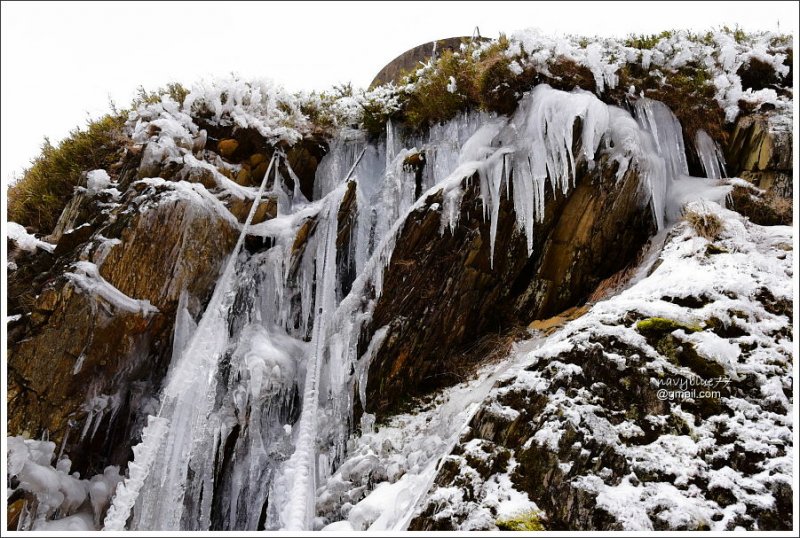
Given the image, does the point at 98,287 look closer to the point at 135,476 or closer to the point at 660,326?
the point at 135,476

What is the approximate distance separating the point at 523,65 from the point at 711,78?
2.62 meters

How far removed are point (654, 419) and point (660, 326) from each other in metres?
0.86

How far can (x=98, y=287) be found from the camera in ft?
19.3

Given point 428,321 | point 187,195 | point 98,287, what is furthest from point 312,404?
point 187,195

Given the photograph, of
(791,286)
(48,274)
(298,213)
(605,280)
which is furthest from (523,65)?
(48,274)

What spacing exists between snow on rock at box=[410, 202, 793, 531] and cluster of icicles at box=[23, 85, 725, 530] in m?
1.79

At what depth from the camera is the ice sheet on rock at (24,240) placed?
241 inches

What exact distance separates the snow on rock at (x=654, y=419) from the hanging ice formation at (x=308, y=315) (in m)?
1.84

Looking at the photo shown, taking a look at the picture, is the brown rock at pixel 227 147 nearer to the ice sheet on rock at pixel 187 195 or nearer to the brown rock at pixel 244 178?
the brown rock at pixel 244 178

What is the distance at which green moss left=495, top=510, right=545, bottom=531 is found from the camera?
330 cm

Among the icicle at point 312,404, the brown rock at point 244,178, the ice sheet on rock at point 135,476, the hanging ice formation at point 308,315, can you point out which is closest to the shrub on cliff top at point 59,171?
the brown rock at point 244,178

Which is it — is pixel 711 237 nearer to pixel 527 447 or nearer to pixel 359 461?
pixel 527 447

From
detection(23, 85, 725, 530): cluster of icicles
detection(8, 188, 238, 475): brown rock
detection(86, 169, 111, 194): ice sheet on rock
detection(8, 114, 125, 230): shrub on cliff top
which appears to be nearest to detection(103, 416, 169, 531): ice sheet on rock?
detection(23, 85, 725, 530): cluster of icicles

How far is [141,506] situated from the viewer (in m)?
4.82
